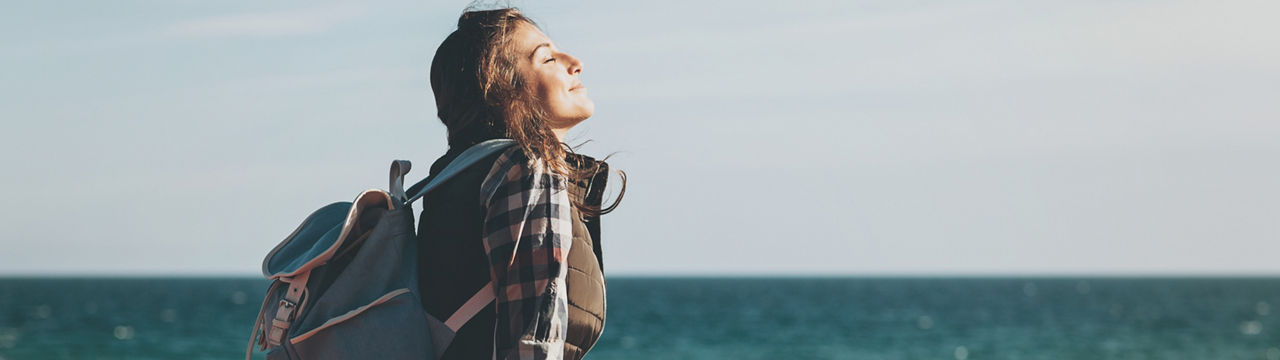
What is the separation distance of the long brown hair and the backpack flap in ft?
0.78

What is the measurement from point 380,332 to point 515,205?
0.33 meters

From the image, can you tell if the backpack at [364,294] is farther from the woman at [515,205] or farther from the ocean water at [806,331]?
the ocean water at [806,331]

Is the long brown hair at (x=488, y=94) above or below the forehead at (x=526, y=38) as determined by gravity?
below

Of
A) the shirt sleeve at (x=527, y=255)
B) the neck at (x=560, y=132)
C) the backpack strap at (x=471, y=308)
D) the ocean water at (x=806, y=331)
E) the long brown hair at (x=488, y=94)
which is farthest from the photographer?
the ocean water at (x=806, y=331)

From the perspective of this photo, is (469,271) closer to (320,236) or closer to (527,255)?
(527,255)

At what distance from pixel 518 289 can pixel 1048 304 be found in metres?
65.6

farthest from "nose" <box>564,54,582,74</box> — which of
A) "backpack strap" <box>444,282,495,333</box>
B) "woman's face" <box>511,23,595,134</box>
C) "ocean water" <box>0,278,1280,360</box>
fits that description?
"ocean water" <box>0,278,1280,360</box>

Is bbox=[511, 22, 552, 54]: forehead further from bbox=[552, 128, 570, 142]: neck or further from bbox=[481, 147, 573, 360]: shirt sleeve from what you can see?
bbox=[481, 147, 573, 360]: shirt sleeve

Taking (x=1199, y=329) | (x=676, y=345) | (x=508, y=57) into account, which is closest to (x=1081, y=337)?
(x=1199, y=329)

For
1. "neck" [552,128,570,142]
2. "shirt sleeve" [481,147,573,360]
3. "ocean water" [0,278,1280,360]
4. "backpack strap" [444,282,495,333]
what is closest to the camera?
"shirt sleeve" [481,147,573,360]

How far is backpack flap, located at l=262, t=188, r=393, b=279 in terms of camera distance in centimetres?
220

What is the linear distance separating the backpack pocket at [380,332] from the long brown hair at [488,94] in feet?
1.18

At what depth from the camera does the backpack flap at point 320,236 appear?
7.21 feet

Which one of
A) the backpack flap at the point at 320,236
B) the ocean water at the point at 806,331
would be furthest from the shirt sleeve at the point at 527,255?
the ocean water at the point at 806,331
